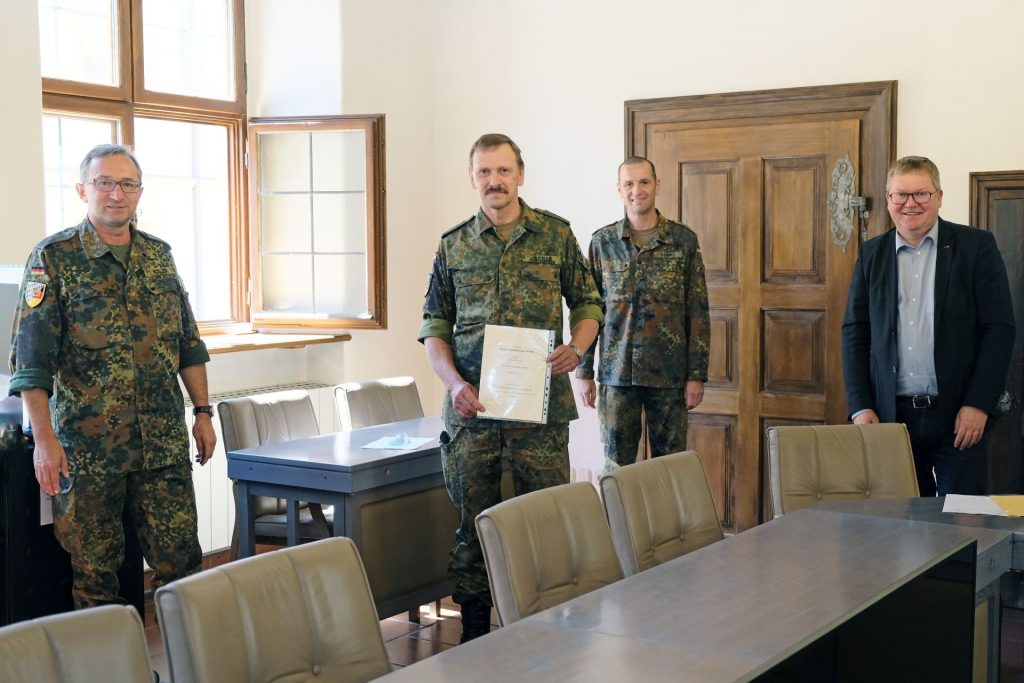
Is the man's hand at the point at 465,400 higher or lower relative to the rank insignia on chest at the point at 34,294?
lower

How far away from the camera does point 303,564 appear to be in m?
2.08

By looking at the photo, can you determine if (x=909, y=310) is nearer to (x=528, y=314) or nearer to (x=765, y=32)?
(x=528, y=314)

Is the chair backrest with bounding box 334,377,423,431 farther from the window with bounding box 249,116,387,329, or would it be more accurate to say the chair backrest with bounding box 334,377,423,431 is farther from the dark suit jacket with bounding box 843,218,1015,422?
the dark suit jacket with bounding box 843,218,1015,422

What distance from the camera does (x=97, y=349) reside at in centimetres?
339

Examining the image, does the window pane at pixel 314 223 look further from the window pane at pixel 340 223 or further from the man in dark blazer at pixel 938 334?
the man in dark blazer at pixel 938 334

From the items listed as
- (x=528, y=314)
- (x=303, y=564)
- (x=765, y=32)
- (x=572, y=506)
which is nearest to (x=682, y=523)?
(x=572, y=506)

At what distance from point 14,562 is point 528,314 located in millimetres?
1733

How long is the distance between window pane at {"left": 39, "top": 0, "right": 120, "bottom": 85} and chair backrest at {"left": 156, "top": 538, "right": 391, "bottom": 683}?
12.5 feet

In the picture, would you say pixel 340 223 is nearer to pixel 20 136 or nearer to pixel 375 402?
pixel 375 402

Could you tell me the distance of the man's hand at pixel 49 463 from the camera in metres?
3.25

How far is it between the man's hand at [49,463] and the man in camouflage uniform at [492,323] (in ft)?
3.69

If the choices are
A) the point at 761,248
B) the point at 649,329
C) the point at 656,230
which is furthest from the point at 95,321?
the point at 761,248

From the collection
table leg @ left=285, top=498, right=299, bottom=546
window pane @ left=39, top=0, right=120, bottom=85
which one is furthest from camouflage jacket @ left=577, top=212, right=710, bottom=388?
window pane @ left=39, top=0, right=120, bottom=85

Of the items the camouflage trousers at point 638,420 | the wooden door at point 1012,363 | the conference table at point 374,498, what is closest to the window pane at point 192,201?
the conference table at point 374,498
